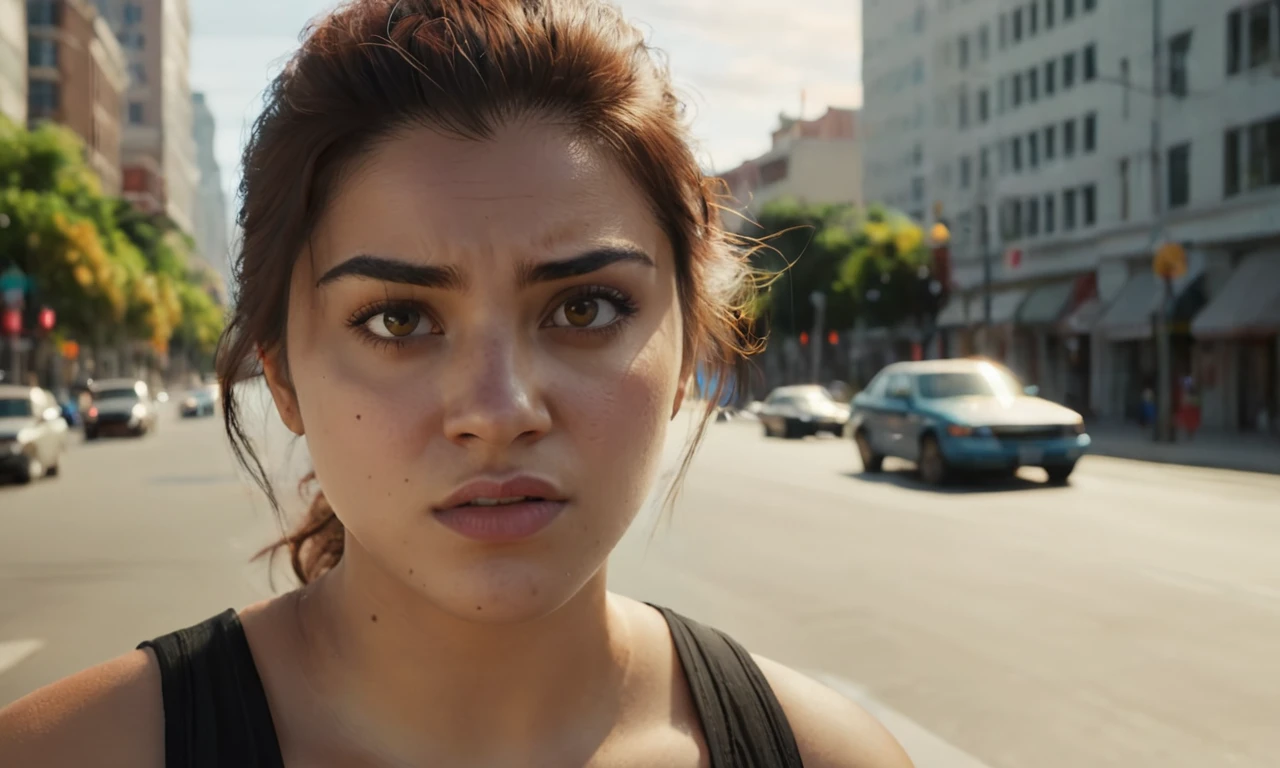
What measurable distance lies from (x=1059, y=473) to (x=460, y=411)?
1655 cm

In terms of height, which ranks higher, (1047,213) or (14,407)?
(1047,213)

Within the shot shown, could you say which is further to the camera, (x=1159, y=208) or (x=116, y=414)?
(x=1159, y=208)

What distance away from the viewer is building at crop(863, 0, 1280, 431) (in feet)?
108

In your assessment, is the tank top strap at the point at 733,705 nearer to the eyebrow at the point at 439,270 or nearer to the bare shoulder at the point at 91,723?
the eyebrow at the point at 439,270

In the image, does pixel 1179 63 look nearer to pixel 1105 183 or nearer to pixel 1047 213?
pixel 1105 183

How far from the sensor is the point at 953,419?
17.0m

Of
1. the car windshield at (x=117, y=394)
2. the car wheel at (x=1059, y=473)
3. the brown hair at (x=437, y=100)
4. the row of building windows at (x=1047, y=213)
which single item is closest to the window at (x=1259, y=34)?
the row of building windows at (x=1047, y=213)

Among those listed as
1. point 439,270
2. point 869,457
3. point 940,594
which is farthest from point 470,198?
point 869,457

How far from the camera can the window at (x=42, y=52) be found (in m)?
76.8

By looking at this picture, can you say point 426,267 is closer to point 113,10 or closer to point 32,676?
point 32,676

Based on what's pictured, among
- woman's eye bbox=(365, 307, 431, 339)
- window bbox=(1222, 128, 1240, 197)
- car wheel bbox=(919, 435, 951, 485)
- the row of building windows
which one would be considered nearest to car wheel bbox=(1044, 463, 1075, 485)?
car wheel bbox=(919, 435, 951, 485)

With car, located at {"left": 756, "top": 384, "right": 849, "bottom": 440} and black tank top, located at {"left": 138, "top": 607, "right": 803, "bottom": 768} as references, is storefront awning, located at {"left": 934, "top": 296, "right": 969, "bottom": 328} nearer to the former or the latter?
car, located at {"left": 756, "top": 384, "right": 849, "bottom": 440}

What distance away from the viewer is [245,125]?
1.79 m

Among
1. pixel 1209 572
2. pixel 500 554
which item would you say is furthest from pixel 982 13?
pixel 500 554
